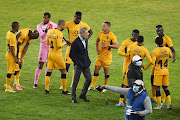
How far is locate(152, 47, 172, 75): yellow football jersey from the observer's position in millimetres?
11016

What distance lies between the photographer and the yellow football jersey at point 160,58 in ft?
36.1

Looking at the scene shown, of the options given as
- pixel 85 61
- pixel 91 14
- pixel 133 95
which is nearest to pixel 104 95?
pixel 85 61

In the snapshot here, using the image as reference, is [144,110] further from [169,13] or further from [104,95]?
[169,13]

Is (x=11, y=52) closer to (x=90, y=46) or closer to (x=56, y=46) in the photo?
(x=56, y=46)

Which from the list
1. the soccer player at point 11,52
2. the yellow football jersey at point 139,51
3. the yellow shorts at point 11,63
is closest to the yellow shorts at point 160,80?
the yellow football jersey at point 139,51

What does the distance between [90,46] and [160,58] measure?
8.31 metres

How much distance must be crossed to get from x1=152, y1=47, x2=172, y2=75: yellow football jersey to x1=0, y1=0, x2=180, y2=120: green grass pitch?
1056 mm

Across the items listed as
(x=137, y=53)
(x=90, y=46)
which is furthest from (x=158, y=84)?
(x=90, y=46)

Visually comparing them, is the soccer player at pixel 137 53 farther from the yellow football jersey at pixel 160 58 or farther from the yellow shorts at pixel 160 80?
the yellow shorts at pixel 160 80

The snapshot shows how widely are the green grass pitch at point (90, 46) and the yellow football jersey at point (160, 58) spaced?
1056mm

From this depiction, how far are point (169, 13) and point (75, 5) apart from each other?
18.9 ft

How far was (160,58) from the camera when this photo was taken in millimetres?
11047

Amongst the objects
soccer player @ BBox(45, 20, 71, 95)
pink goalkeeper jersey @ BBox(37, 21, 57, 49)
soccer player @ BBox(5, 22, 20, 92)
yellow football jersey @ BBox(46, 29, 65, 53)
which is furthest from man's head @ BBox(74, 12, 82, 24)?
soccer player @ BBox(5, 22, 20, 92)

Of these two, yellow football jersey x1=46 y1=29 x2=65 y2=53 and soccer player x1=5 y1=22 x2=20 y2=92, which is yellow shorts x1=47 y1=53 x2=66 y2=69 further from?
soccer player x1=5 y1=22 x2=20 y2=92
